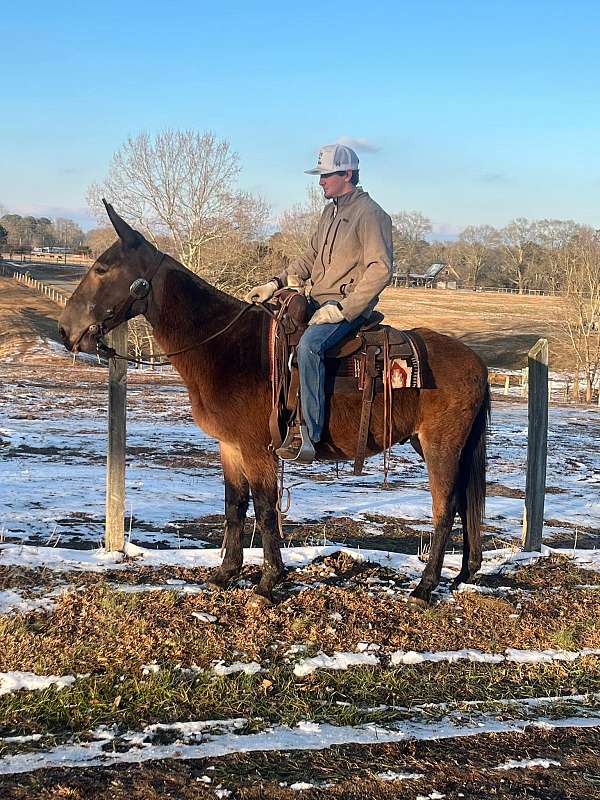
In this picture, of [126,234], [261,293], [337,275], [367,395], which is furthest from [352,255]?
[126,234]

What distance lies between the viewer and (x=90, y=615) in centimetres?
485

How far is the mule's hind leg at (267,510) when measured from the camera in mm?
5387

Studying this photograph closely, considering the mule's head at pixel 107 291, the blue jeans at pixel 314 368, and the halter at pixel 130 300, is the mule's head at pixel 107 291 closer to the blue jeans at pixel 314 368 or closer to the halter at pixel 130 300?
the halter at pixel 130 300

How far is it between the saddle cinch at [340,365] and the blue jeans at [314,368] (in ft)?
0.22

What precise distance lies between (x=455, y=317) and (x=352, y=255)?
68198mm

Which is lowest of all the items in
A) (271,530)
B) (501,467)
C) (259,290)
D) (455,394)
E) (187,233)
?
(501,467)

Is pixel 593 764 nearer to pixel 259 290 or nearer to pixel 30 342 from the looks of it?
pixel 259 290

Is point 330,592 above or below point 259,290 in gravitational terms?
below

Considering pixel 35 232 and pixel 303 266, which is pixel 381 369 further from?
pixel 35 232

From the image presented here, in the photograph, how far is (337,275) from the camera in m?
5.62

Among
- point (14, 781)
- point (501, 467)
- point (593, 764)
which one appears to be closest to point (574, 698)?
point (593, 764)

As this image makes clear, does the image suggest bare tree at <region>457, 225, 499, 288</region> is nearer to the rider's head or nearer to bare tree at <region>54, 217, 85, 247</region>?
bare tree at <region>54, 217, 85, 247</region>

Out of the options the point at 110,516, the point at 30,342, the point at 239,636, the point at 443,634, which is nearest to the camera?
the point at 239,636

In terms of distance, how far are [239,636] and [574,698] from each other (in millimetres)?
2024
